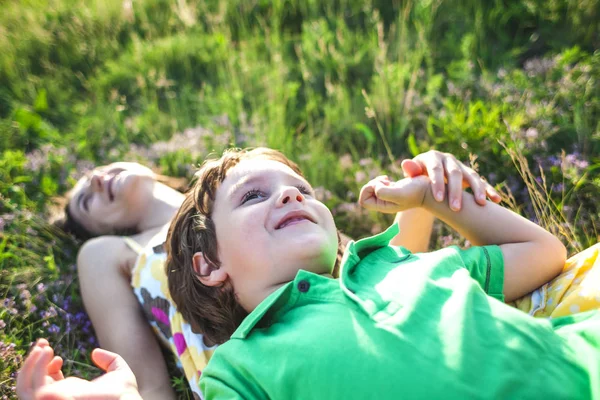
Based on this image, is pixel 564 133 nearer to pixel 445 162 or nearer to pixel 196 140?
pixel 445 162

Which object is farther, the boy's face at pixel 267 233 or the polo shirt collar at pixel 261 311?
the boy's face at pixel 267 233

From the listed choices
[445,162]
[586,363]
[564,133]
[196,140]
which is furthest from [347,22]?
[586,363]

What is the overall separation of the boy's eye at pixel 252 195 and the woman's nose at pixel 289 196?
0.37ft

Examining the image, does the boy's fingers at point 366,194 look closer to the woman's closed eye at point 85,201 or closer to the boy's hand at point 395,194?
the boy's hand at point 395,194

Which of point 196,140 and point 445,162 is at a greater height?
point 445,162

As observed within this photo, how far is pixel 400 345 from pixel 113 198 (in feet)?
6.70

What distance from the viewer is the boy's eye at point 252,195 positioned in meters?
2.12

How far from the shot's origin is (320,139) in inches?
143

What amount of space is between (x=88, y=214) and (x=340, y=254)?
1.55 metres

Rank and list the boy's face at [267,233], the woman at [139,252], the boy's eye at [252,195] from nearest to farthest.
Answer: the boy's face at [267,233] → the boy's eye at [252,195] → the woman at [139,252]

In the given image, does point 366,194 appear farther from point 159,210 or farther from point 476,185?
point 159,210

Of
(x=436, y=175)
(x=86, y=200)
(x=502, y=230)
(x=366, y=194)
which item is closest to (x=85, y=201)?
(x=86, y=200)

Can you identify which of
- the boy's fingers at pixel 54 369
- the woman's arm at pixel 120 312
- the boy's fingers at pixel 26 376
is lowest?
the woman's arm at pixel 120 312

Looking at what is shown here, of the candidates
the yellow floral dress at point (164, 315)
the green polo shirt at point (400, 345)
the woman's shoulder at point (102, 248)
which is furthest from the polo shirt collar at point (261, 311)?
the woman's shoulder at point (102, 248)
